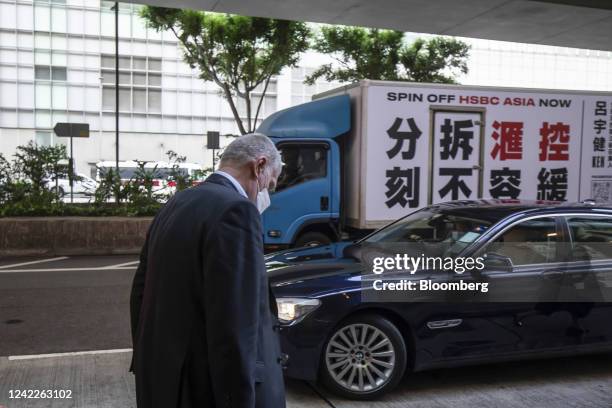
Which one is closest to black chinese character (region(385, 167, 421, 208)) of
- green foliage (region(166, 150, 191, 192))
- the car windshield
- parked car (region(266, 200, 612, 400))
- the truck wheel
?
the truck wheel

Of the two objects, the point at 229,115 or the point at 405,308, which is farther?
the point at 229,115

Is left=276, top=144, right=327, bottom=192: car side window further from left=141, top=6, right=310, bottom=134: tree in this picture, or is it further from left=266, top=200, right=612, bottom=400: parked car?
left=141, top=6, right=310, bottom=134: tree

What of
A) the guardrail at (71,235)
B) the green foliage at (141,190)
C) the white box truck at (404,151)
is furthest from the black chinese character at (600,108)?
the green foliage at (141,190)

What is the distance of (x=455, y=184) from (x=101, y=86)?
4158 cm

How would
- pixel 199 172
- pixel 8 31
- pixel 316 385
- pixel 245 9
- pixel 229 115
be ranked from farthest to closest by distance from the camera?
pixel 229 115
pixel 8 31
pixel 199 172
pixel 245 9
pixel 316 385

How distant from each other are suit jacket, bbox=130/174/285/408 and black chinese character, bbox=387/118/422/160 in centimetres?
796

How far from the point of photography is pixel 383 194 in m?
10.0

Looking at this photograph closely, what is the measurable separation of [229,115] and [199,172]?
119ft

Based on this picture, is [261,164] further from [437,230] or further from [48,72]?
[48,72]

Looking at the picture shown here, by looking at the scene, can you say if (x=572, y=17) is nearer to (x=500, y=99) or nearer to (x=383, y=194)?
(x=500, y=99)

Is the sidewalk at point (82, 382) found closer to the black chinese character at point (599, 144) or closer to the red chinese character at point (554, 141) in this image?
the red chinese character at point (554, 141)

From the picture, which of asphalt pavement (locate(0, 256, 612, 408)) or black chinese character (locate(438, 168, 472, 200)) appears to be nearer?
asphalt pavement (locate(0, 256, 612, 408))

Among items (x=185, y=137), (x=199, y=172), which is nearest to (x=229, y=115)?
(x=185, y=137)

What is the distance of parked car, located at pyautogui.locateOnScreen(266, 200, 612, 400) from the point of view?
14.7 ft
